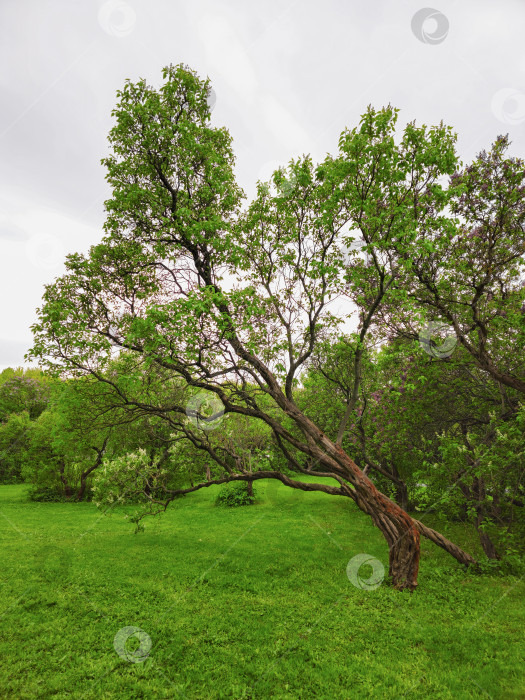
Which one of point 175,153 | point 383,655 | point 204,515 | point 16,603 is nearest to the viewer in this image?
point 383,655

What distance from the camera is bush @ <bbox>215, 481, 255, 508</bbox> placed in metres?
25.1

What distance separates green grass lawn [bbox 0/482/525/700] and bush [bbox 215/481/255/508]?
916cm

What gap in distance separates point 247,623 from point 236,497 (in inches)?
669

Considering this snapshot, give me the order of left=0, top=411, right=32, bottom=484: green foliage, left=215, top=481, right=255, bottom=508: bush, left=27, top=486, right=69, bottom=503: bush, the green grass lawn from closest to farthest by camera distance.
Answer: the green grass lawn
left=215, top=481, right=255, bottom=508: bush
left=27, top=486, right=69, bottom=503: bush
left=0, top=411, right=32, bottom=484: green foliage

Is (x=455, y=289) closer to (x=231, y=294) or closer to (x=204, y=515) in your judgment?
(x=231, y=294)

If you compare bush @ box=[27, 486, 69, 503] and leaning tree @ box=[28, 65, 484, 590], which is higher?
leaning tree @ box=[28, 65, 484, 590]

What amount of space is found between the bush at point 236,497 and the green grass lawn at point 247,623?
916cm

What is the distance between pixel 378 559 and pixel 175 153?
17.7 m

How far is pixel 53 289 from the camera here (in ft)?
38.4

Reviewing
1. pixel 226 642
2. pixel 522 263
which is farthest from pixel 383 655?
pixel 522 263

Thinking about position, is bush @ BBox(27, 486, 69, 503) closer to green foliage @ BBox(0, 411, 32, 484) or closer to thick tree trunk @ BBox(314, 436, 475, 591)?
green foliage @ BBox(0, 411, 32, 484)

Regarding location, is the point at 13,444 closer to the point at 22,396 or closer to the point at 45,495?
the point at 45,495

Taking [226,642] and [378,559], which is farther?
[378,559]

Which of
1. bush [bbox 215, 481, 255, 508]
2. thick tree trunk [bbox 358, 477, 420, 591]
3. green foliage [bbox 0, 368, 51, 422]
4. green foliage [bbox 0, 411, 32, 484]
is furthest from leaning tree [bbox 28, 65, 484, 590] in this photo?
green foliage [bbox 0, 368, 51, 422]
